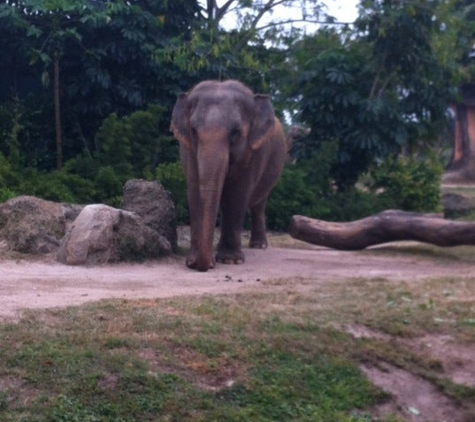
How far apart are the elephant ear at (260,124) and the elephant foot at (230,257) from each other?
1.08m

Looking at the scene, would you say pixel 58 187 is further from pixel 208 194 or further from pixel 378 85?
pixel 378 85

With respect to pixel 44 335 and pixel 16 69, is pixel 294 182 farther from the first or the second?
pixel 44 335

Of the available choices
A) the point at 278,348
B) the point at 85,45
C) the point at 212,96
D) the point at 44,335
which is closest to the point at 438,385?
the point at 278,348

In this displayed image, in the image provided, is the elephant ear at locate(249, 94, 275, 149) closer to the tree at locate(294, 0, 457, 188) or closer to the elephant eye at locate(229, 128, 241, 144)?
the elephant eye at locate(229, 128, 241, 144)

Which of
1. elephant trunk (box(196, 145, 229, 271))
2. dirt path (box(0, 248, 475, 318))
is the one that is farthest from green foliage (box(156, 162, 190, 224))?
elephant trunk (box(196, 145, 229, 271))

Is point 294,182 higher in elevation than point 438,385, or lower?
higher

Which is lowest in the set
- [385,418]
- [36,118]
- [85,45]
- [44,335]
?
[385,418]

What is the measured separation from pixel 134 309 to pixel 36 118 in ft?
32.5

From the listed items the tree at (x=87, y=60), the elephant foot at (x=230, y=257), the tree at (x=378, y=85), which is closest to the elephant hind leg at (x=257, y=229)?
the elephant foot at (x=230, y=257)

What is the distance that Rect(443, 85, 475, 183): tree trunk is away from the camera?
32.3 m

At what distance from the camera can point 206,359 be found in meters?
5.73

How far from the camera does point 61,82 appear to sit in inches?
631

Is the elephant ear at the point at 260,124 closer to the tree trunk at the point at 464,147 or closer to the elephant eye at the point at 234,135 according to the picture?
the elephant eye at the point at 234,135

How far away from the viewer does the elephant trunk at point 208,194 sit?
30.5ft
